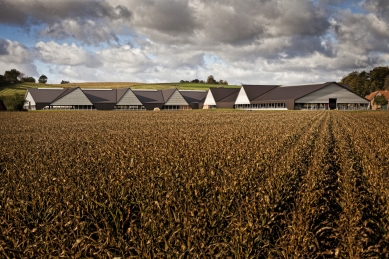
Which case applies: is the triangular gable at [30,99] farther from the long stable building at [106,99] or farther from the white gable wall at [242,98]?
the white gable wall at [242,98]

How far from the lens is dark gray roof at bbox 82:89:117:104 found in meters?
90.9

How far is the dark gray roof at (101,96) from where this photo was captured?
90938mm

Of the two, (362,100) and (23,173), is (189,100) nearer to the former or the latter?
(362,100)

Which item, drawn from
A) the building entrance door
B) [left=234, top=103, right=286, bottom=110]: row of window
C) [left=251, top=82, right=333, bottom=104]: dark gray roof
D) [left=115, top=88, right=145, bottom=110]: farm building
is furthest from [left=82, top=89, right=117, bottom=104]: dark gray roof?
the building entrance door

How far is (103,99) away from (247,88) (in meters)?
39.0

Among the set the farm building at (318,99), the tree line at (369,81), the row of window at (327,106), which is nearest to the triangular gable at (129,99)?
the farm building at (318,99)

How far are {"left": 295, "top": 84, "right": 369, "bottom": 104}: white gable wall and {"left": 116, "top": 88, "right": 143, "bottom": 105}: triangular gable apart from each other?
43.4m

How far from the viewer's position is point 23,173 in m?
8.04

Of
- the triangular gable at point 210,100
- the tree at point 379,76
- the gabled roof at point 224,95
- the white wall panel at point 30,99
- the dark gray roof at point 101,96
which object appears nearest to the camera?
the white wall panel at point 30,99

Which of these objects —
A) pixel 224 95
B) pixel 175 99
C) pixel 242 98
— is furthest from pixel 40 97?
pixel 242 98

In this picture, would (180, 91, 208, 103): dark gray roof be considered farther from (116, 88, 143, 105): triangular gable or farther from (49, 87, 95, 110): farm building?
(49, 87, 95, 110): farm building

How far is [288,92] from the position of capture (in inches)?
3110

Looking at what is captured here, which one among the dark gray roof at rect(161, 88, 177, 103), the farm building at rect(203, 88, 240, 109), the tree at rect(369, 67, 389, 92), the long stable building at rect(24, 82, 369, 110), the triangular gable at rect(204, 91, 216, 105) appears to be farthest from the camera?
the tree at rect(369, 67, 389, 92)

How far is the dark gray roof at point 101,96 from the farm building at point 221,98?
1039 inches
